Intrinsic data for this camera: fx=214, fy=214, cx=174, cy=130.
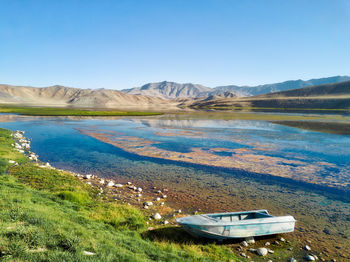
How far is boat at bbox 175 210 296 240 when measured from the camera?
9609 millimetres

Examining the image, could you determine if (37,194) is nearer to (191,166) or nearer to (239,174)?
(191,166)

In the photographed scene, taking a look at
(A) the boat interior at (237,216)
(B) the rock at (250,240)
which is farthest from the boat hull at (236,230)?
(A) the boat interior at (237,216)

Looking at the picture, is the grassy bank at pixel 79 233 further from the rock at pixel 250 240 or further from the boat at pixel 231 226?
the rock at pixel 250 240

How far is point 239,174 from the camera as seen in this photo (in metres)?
20.9

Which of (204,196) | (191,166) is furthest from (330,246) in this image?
(191,166)

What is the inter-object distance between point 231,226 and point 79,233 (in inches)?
252

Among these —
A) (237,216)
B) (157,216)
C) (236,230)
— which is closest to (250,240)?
(236,230)

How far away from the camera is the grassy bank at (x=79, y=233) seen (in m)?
5.99

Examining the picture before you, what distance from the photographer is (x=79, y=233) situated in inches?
302

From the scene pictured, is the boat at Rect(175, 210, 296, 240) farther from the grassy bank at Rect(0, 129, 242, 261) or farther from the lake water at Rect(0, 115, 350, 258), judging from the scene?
the lake water at Rect(0, 115, 350, 258)

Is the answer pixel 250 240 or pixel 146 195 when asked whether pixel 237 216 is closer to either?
pixel 250 240

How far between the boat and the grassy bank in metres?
0.60

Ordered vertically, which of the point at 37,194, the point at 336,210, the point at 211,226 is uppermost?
the point at 37,194

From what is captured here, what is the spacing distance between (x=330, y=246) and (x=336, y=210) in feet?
16.4
